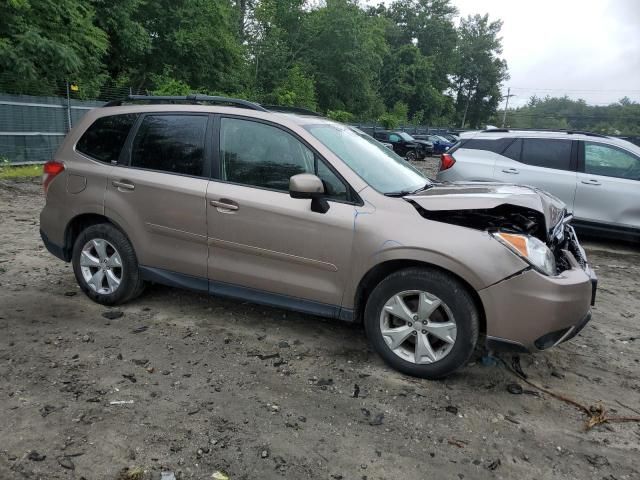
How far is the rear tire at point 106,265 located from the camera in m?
4.20

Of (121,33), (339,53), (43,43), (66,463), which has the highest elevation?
(339,53)

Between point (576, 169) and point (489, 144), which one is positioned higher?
point (489, 144)

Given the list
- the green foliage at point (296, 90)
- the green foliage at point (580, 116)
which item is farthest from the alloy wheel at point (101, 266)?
the green foliage at point (580, 116)

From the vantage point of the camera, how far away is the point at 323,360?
3578 millimetres

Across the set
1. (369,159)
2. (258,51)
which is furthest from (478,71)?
(369,159)

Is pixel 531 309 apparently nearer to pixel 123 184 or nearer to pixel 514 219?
pixel 514 219

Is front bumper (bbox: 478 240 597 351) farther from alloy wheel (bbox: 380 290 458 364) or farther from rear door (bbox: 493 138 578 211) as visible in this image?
rear door (bbox: 493 138 578 211)

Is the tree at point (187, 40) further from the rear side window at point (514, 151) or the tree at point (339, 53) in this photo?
the rear side window at point (514, 151)

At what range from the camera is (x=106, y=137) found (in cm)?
434

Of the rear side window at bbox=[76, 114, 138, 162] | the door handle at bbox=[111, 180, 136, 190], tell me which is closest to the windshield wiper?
the door handle at bbox=[111, 180, 136, 190]

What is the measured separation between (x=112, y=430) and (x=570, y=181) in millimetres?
6979

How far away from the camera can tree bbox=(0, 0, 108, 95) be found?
13.9 meters

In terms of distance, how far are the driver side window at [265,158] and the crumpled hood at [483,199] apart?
62cm

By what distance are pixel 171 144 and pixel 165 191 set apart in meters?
0.41
